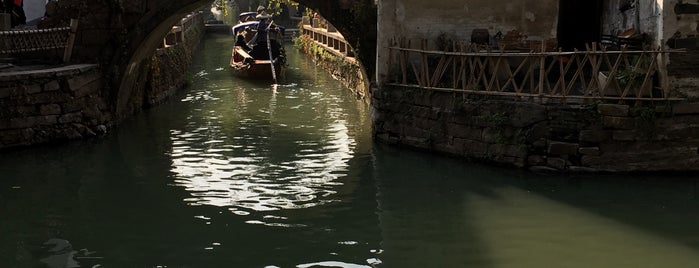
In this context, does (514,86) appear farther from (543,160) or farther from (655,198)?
(655,198)

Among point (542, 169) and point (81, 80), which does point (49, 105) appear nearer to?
point (81, 80)

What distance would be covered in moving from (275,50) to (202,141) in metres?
10.9

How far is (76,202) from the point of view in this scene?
9828mm

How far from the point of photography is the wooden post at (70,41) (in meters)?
14.1

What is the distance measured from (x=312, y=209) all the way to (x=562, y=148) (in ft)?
12.2

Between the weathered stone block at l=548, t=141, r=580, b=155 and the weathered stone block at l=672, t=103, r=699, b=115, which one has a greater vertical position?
the weathered stone block at l=672, t=103, r=699, b=115

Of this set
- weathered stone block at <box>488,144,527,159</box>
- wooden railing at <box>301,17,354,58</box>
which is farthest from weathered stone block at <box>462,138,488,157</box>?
wooden railing at <box>301,17,354,58</box>

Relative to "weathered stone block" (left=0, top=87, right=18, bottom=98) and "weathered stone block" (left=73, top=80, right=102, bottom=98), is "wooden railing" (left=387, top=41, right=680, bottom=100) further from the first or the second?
"weathered stone block" (left=0, top=87, right=18, bottom=98)

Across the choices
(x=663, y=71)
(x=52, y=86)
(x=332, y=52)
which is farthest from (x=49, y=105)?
(x=332, y=52)

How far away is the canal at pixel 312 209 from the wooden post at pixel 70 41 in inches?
63.9

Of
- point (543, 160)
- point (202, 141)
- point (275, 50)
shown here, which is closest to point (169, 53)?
point (275, 50)

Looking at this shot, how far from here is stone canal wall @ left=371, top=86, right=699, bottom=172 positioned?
10.5 m

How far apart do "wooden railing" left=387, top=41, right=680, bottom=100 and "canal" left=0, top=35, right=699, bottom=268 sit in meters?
1.14

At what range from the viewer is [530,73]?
36.0 ft
